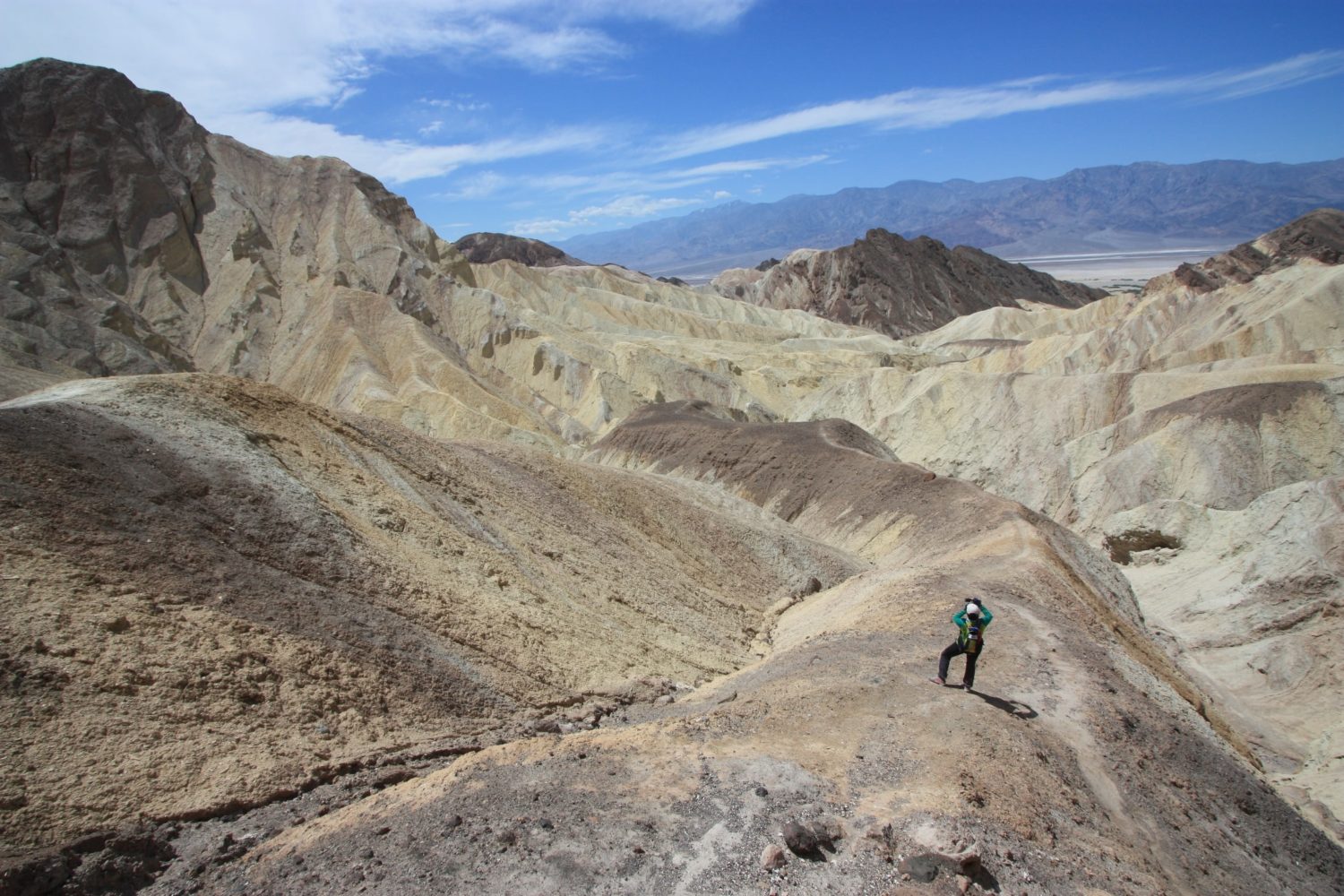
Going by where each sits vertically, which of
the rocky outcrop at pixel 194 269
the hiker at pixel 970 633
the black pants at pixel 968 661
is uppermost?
the rocky outcrop at pixel 194 269

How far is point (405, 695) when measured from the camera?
1146 cm

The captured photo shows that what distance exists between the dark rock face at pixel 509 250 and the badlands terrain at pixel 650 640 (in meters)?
100

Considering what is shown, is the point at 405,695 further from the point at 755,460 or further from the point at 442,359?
the point at 442,359

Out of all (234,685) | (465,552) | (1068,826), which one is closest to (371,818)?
(234,685)

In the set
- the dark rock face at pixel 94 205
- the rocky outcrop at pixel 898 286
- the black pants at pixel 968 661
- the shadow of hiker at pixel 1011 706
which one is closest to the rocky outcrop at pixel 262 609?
the black pants at pixel 968 661

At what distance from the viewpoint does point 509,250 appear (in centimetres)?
14600

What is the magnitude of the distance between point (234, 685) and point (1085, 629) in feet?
50.1

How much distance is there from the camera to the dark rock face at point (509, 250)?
143875 mm

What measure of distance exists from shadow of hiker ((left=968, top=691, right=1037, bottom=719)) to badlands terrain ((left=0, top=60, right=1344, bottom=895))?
62 millimetres

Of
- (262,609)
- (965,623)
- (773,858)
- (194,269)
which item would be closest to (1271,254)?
(965,623)

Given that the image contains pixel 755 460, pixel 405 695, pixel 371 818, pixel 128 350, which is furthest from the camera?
pixel 128 350

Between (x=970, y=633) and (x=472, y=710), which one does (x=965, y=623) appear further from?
(x=472, y=710)

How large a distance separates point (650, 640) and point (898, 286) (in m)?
108

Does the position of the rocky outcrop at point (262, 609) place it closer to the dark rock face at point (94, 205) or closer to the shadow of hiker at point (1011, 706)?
the shadow of hiker at point (1011, 706)
